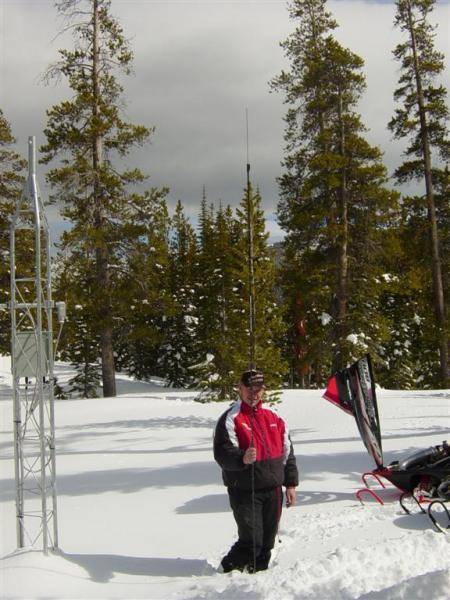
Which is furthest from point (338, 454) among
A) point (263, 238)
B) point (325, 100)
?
point (325, 100)

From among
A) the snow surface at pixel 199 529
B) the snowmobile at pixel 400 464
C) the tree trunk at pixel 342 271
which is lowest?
the snow surface at pixel 199 529

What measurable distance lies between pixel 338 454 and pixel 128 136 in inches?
577

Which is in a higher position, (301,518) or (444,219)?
(444,219)

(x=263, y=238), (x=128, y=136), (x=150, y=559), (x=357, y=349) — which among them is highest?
(x=128, y=136)

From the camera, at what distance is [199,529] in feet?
21.3

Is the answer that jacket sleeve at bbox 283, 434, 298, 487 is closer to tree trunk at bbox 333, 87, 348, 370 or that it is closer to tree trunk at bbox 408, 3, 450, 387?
tree trunk at bbox 333, 87, 348, 370

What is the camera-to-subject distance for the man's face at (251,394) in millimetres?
4948

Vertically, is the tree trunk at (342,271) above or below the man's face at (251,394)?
above

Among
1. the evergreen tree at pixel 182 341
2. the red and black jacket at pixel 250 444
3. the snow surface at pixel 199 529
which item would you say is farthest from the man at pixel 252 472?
the evergreen tree at pixel 182 341

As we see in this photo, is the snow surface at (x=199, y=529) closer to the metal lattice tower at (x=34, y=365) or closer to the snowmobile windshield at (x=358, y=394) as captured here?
the metal lattice tower at (x=34, y=365)

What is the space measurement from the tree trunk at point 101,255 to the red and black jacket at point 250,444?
Result: 15.2 metres

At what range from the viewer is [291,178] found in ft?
68.6

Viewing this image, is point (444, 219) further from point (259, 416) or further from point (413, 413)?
point (259, 416)

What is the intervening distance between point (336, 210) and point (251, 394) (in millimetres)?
16122
